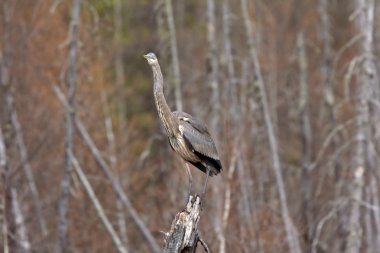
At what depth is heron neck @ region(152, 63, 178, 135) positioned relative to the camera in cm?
855

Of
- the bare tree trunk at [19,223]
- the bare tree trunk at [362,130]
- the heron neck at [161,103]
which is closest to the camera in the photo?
the heron neck at [161,103]

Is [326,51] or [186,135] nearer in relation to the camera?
[186,135]

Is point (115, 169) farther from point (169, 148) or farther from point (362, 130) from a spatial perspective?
point (362, 130)

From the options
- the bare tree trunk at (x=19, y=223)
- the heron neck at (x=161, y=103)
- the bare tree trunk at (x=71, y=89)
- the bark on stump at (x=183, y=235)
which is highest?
the bare tree trunk at (x=71, y=89)

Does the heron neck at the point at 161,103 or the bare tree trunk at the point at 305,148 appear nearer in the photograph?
the heron neck at the point at 161,103

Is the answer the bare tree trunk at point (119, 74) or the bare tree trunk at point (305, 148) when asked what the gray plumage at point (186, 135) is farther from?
the bare tree trunk at point (119, 74)

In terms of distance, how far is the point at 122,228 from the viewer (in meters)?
19.0

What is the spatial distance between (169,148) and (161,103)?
10.4 m

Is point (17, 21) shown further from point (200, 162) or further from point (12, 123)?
point (200, 162)

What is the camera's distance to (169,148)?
1900cm

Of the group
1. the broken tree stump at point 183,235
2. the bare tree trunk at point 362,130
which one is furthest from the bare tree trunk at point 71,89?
the broken tree stump at point 183,235

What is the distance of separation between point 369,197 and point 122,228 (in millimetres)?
6931

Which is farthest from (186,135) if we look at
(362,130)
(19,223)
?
(19,223)

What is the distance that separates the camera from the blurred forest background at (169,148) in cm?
1313
